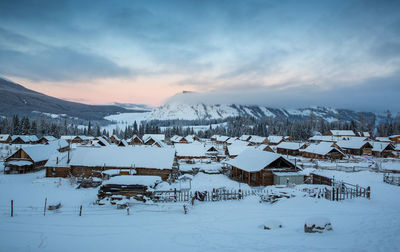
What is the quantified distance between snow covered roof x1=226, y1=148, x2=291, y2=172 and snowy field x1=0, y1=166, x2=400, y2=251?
989 centimetres

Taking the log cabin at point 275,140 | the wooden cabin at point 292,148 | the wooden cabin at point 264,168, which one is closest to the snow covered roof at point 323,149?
the wooden cabin at point 292,148

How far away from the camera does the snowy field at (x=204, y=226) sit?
10.5m

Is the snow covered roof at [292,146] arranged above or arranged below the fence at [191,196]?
above

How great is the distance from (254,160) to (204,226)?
20.9m

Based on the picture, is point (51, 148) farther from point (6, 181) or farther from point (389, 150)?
point (389, 150)

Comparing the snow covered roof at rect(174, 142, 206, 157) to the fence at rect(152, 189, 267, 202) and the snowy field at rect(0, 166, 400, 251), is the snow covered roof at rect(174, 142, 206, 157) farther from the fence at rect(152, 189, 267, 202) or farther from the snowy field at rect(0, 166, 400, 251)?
the snowy field at rect(0, 166, 400, 251)

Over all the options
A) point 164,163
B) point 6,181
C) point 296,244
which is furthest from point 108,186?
point 6,181

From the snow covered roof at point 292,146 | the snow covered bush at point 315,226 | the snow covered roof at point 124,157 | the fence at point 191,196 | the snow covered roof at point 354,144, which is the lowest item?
the fence at point 191,196

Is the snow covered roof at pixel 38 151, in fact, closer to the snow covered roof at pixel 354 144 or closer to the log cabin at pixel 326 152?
the log cabin at pixel 326 152

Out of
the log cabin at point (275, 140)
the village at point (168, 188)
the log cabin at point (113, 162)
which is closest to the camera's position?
the village at point (168, 188)

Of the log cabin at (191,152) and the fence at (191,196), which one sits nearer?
the fence at (191,196)

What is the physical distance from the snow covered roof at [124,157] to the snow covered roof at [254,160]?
1054cm

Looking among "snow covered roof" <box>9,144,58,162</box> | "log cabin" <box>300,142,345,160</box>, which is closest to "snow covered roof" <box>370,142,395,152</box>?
"log cabin" <box>300,142,345,160</box>

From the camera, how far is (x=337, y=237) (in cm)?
1114
